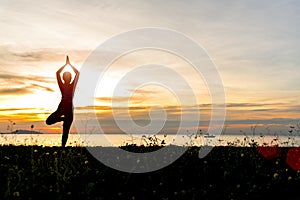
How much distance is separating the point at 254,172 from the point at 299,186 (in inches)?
58.8

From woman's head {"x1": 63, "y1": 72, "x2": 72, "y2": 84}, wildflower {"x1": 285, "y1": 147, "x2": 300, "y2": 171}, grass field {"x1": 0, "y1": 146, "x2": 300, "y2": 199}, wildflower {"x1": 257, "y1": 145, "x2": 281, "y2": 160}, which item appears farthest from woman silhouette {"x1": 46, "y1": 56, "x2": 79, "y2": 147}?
wildflower {"x1": 285, "y1": 147, "x2": 300, "y2": 171}

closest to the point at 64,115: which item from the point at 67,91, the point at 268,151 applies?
the point at 67,91

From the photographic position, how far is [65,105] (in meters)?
15.4

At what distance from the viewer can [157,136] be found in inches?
615

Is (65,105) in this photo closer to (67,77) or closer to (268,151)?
(67,77)

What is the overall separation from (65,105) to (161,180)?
20.0ft

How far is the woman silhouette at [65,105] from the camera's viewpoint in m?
15.4

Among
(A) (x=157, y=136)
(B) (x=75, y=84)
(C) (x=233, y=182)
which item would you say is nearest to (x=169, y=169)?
(C) (x=233, y=182)

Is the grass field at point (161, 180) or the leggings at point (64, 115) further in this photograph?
the leggings at point (64, 115)

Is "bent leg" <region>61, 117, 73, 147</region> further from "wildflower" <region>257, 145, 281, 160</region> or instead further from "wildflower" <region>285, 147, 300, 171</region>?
"wildflower" <region>285, 147, 300, 171</region>

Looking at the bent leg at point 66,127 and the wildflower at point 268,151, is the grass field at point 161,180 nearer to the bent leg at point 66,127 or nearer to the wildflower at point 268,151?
the wildflower at point 268,151

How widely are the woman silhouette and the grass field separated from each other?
228cm

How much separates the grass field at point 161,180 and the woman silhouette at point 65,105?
7.49ft

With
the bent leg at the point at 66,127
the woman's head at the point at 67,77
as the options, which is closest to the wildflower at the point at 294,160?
the bent leg at the point at 66,127
